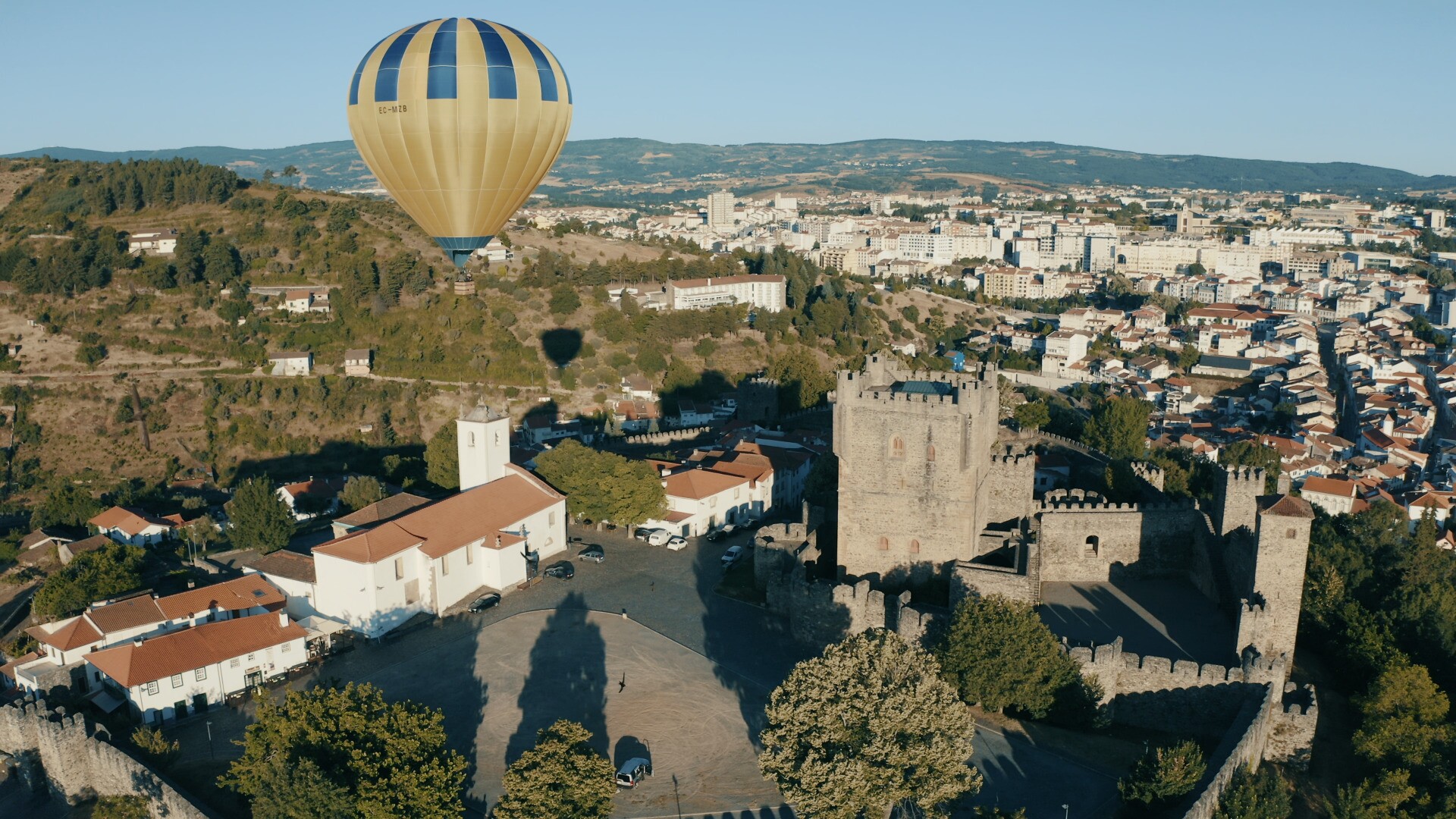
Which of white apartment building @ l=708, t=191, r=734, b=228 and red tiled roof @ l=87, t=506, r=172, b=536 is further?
white apartment building @ l=708, t=191, r=734, b=228

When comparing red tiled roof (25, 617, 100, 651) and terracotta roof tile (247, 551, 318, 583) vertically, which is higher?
terracotta roof tile (247, 551, 318, 583)

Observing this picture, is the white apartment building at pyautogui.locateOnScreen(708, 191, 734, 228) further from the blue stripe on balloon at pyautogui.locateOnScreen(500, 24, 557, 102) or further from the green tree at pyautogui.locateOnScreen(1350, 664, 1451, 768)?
the green tree at pyautogui.locateOnScreen(1350, 664, 1451, 768)

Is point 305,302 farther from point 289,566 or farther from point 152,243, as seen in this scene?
point 289,566

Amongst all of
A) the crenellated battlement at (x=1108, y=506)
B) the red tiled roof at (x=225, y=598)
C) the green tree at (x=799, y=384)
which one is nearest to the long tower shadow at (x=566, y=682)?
the red tiled roof at (x=225, y=598)

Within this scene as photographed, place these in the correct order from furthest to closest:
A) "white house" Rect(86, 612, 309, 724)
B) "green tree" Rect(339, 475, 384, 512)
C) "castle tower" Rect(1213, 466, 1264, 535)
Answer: "green tree" Rect(339, 475, 384, 512), "castle tower" Rect(1213, 466, 1264, 535), "white house" Rect(86, 612, 309, 724)

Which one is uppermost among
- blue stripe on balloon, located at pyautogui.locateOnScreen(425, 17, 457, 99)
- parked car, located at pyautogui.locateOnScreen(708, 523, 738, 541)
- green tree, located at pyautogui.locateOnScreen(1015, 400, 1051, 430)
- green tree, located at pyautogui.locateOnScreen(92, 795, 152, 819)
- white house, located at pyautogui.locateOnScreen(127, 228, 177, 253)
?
blue stripe on balloon, located at pyautogui.locateOnScreen(425, 17, 457, 99)

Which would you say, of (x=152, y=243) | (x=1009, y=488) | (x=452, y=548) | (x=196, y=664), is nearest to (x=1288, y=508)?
(x=1009, y=488)

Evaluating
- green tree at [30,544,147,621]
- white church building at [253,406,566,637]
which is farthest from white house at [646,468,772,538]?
green tree at [30,544,147,621]

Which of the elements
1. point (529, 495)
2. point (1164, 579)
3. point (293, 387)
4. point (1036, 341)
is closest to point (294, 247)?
point (293, 387)
